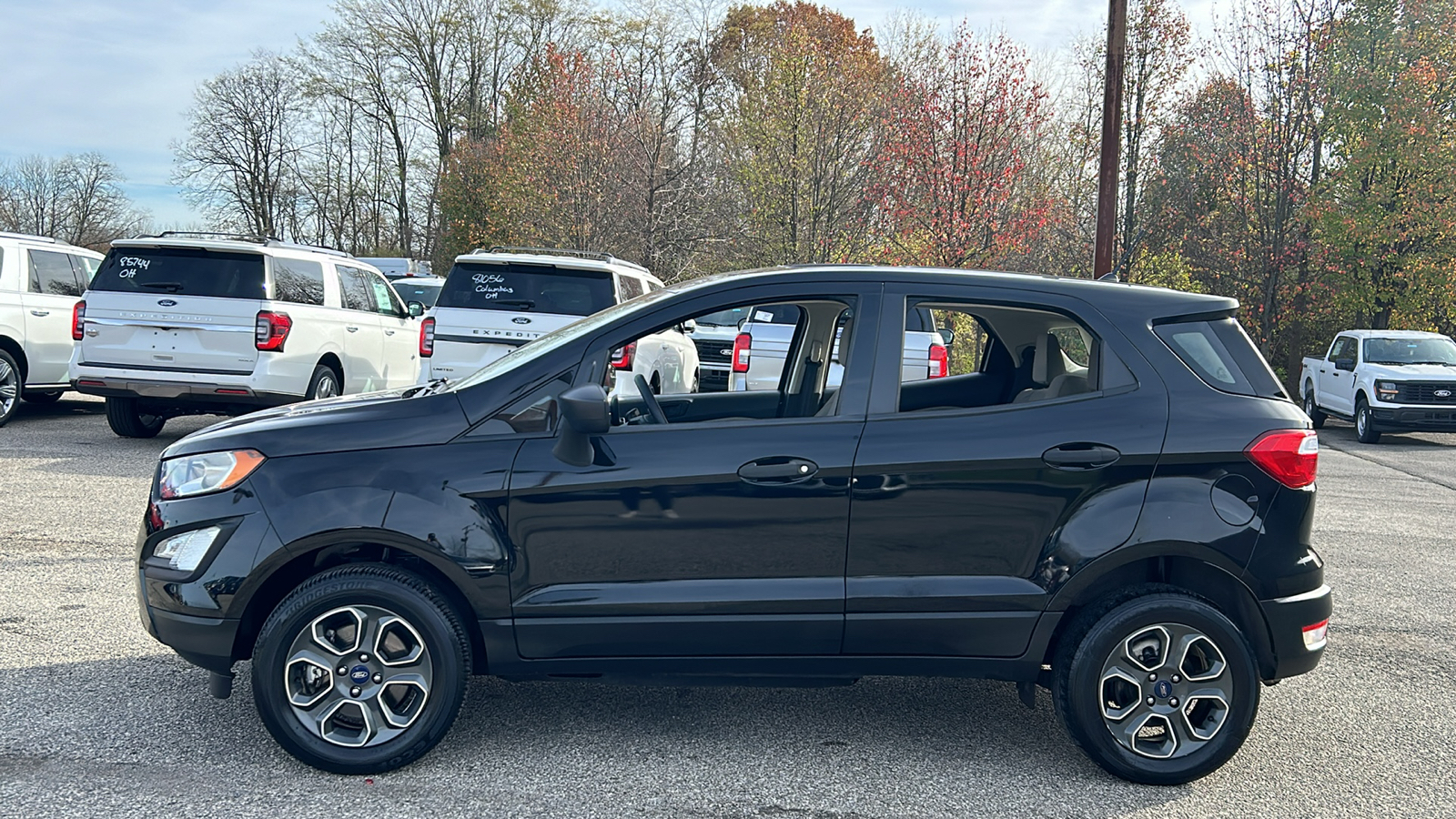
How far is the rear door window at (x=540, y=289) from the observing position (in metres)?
9.91

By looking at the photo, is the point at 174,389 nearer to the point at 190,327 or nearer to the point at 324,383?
the point at 190,327

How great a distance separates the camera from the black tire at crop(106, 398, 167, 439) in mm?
10781

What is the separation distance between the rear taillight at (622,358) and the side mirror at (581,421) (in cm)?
23

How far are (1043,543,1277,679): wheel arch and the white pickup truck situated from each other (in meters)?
15.5

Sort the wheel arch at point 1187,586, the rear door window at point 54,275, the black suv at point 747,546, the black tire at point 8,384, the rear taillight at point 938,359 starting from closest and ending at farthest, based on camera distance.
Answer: the black suv at point 747,546, the wheel arch at point 1187,586, the rear taillight at point 938,359, the black tire at point 8,384, the rear door window at point 54,275

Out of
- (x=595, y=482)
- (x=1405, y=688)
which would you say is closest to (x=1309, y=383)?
(x=1405, y=688)

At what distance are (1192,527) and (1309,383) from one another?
18898 millimetres

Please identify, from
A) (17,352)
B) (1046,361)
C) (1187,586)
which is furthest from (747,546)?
(17,352)

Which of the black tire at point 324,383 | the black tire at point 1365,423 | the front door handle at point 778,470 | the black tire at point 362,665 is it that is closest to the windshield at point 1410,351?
the black tire at point 1365,423

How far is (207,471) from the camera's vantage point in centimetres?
361

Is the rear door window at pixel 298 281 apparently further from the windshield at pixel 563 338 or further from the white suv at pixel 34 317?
the windshield at pixel 563 338

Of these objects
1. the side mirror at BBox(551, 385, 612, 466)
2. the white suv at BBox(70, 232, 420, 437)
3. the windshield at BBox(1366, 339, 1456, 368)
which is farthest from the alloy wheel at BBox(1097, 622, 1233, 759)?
the windshield at BBox(1366, 339, 1456, 368)

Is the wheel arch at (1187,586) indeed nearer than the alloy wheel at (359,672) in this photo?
No

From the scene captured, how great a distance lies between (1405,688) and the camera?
4.75 metres
